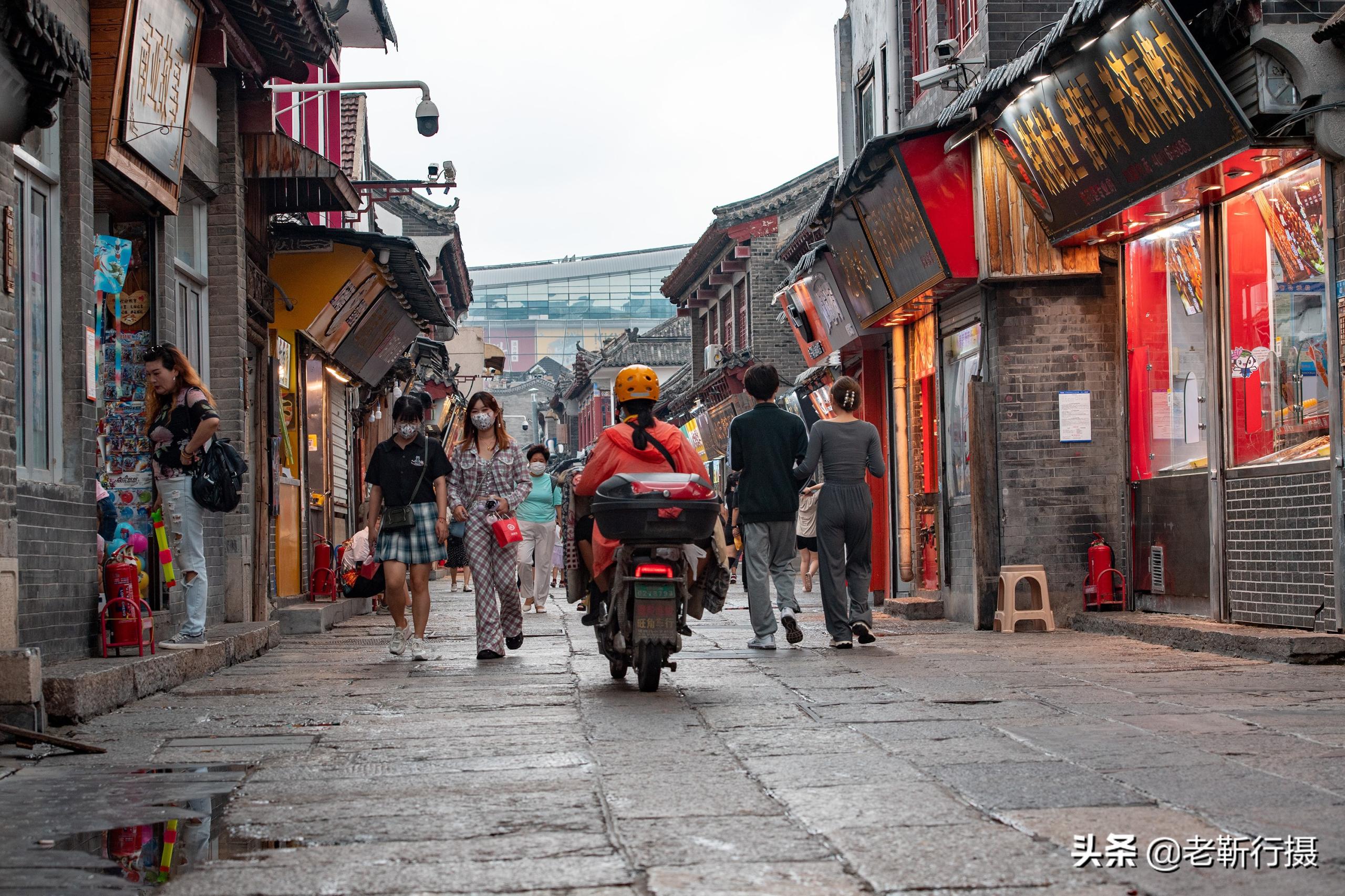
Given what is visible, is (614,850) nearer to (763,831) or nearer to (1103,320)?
(763,831)

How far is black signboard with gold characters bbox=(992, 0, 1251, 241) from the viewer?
30.2 ft

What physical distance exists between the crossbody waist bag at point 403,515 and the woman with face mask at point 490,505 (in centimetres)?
24

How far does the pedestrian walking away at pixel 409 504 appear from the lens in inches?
398

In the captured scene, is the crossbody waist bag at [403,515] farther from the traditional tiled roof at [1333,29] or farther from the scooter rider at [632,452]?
the traditional tiled roof at [1333,29]

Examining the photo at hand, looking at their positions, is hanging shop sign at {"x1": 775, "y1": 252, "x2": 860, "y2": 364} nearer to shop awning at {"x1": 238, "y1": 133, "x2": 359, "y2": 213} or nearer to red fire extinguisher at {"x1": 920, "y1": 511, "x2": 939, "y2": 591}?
→ red fire extinguisher at {"x1": 920, "y1": 511, "x2": 939, "y2": 591}

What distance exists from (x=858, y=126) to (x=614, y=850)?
18.7 meters

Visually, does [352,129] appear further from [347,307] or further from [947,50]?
[947,50]

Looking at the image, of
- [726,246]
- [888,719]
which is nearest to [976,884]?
[888,719]

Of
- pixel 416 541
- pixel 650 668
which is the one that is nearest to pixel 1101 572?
pixel 416 541

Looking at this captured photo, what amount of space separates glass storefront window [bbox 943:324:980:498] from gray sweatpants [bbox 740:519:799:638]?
13.5ft

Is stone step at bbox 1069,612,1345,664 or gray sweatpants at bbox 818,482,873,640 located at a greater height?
gray sweatpants at bbox 818,482,873,640

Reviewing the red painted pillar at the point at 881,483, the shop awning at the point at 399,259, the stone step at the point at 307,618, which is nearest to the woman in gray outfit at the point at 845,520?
the stone step at the point at 307,618

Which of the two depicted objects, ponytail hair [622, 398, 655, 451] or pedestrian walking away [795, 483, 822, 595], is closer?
ponytail hair [622, 398, 655, 451]

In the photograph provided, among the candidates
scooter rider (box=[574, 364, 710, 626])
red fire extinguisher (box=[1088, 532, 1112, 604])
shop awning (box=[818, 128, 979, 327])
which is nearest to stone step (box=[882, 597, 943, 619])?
red fire extinguisher (box=[1088, 532, 1112, 604])
